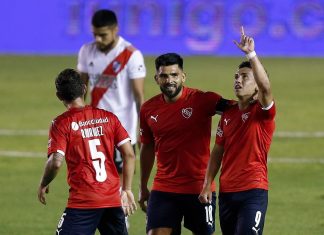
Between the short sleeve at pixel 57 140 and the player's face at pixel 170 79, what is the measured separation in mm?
1334

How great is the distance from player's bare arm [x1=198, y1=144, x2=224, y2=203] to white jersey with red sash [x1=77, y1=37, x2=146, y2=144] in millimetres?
3310

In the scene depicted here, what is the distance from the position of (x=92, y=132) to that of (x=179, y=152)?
1.15 metres

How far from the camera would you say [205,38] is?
114ft

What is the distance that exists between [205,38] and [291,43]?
2.70 m

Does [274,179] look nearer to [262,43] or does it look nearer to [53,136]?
[53,136]

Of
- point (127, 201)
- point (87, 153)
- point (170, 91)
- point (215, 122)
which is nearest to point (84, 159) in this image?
point (87, 153)

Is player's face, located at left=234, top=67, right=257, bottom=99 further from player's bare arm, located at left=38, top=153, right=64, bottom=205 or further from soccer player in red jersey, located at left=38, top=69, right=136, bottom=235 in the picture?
player's bare arm, located at left=38, top=153, right=64, bottom=205

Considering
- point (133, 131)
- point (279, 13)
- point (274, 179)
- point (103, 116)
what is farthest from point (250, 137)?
point (279, 13)

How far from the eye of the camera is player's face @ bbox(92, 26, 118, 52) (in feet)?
42.4

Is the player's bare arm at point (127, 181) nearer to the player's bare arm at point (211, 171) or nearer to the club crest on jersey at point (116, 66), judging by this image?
the player's bare arm at point (211, 171)

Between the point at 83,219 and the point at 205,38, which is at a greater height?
the point at 205,38

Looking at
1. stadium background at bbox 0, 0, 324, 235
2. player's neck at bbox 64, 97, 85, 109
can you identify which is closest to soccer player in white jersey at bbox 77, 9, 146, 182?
A: player's neck at bbox 64, 97, 85, 109

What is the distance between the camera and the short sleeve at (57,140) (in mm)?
9023

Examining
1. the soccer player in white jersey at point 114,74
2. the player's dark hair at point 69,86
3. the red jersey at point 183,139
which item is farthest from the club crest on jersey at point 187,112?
the soccer player in white jersey at point 114,74
